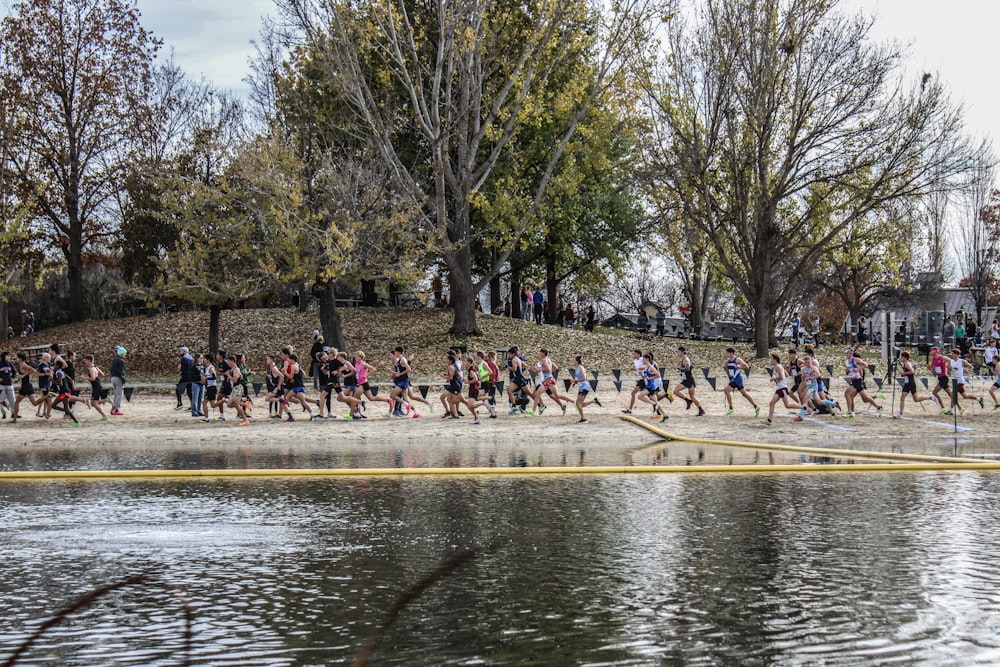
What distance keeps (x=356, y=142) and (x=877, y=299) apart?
158 feet

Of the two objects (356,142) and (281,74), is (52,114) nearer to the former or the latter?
(281,74)

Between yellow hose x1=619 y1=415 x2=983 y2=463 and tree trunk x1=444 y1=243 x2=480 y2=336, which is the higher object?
tree trunk x1=444 y1=243 x2=480 y2=336

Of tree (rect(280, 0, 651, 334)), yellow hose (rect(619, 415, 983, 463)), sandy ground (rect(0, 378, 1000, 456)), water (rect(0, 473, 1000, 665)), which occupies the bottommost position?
water (rect(0, 473, 1000, 665))

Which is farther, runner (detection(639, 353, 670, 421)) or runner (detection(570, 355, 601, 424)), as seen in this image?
runner (detection(639, 353, 670, 421))

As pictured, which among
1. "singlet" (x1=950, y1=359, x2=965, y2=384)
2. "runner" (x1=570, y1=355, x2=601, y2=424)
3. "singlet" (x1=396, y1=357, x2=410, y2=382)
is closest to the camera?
"runner" (x1=570, y1=355, x2=601, y2=424)

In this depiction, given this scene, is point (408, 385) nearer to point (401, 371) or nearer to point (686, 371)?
point (401, 371)

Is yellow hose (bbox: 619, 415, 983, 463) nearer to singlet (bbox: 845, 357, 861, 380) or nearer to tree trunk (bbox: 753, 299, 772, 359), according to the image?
singlet (bbox: 845, 357, 861, 380)

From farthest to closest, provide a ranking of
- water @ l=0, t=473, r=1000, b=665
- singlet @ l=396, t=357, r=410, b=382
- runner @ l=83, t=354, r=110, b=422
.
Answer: singlet @ l=396, t=357, r=410, b=382
runner @ l=83, t=354, r=110, b=422
water @ l=0, t=473, r=1000, b=665

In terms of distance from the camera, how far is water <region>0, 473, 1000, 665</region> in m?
7.36

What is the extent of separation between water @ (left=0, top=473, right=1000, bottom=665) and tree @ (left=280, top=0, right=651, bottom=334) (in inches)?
904

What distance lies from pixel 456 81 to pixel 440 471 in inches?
1056

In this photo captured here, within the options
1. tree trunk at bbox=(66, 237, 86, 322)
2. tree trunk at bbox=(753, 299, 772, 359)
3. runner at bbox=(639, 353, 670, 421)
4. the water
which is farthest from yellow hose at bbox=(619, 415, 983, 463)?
tree trunk at bbox=(66, 237, 86, 322)

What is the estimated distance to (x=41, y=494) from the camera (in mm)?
14391

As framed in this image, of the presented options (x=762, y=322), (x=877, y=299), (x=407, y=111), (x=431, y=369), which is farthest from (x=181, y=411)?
(x=877, y=299)
